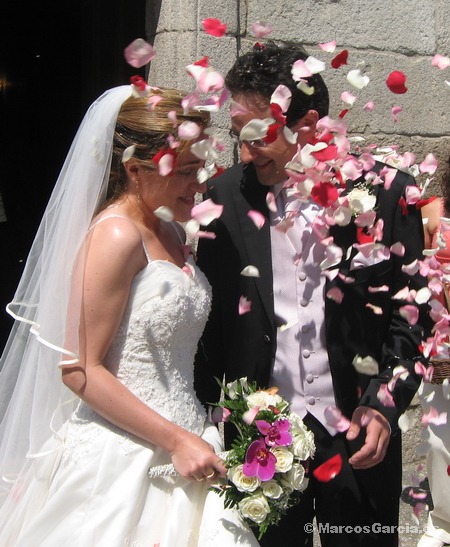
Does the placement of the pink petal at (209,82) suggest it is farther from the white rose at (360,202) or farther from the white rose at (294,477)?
the white rose at (294,477)

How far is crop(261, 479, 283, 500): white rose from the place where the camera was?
2.16m

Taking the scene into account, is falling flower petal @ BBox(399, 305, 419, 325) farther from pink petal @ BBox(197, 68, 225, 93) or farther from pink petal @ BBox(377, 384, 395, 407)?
pink petal @ BBox(197, 68, 225, 93)

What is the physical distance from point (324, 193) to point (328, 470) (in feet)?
2.71

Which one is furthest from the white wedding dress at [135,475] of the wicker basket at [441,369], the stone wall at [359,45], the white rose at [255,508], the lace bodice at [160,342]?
the stone wall at [359,45]

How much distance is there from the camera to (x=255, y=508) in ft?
7.03

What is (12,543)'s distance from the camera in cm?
233

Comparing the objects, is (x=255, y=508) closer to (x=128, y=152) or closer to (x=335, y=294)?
(x=335, y=294)

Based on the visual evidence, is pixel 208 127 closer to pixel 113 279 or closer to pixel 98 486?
pixel 113 279

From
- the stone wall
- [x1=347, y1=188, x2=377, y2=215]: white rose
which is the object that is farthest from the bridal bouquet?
Result: the stone wall

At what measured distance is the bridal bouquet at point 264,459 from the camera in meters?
2.15

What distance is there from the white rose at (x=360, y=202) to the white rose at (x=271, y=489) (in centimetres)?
84

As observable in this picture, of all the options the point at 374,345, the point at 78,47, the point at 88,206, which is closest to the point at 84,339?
the point at 88,206

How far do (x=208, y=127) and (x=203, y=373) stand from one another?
2.71ft

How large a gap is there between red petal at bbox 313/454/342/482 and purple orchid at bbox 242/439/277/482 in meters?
0.32
